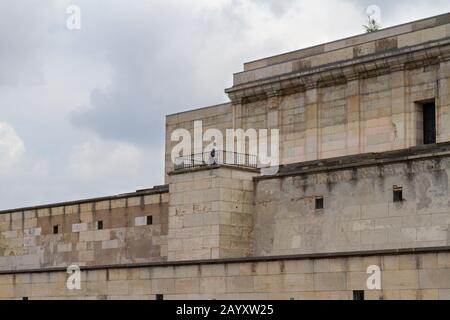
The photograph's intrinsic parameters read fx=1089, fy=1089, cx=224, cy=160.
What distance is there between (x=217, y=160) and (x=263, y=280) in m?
8.76

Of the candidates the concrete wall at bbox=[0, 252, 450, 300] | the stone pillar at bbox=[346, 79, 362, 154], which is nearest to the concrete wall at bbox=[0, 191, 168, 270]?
the concrete wall at bbox=[0, 252, 450, 300]

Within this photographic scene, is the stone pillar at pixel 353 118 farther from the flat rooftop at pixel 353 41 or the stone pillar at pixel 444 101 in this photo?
the stone pillar at pixel 444 101

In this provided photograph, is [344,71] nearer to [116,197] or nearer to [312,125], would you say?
[312,125]

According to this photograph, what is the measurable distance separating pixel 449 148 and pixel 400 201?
2586 mm

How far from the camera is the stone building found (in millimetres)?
34188

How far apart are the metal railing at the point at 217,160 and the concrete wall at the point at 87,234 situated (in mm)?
2090

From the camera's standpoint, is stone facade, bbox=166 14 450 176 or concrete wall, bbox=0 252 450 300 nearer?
concrete wall, bbox=0 252 450 300

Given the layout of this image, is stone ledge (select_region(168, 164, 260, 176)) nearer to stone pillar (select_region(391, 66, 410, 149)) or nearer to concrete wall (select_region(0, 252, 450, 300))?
concrete wall (select_region(0, 252, 450, 300))

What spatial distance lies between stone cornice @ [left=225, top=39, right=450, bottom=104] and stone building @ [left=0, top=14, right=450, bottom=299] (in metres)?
0.06

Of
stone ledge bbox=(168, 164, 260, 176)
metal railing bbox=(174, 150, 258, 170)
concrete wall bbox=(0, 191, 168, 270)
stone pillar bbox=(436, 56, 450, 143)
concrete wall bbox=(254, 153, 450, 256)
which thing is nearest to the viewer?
concrete wall bbox=(254, 153, 450, 256)

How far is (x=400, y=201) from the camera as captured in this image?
36.8m

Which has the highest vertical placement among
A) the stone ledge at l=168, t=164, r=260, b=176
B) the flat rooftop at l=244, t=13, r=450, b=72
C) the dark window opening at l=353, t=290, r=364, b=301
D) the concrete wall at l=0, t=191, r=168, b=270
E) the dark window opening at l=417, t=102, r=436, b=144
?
the flat rooftop at l=244, t=13, r=450, b=72

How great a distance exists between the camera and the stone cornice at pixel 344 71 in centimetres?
4212
